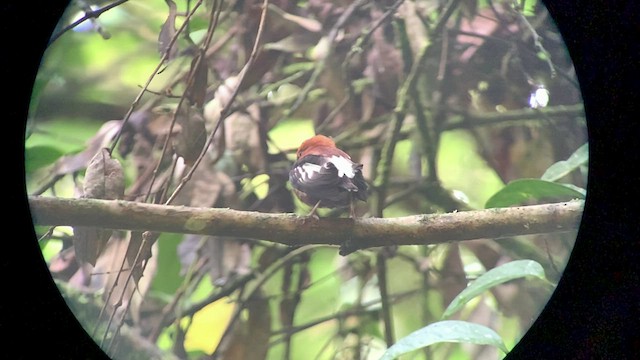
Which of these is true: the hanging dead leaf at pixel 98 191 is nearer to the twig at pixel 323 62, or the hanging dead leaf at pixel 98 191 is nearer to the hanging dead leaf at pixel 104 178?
the hanging dead leaf at pixel 104 178

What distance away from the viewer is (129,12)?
90 centimetres

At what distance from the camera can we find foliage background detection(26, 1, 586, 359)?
0.88 metres

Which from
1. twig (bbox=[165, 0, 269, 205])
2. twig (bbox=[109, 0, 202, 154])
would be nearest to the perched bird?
twig (bbox=[165, 0, 269, 205])

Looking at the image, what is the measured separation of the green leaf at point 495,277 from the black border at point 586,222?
0.27 feet

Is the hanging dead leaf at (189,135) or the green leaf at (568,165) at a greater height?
the hanging dead leaf at (189,135)

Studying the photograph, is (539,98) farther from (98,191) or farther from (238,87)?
(98,191)

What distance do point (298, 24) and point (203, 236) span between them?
1.00ft

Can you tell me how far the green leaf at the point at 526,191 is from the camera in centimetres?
87

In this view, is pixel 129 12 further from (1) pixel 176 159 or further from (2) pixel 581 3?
(2) pixel 581 3

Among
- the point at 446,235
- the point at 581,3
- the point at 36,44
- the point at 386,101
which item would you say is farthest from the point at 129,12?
the point at 581,3

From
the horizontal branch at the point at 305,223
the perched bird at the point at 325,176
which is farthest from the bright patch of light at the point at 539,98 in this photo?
the perched bird at the point at 325,176

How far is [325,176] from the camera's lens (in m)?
0.82

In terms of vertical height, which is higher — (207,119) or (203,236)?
(207,119)

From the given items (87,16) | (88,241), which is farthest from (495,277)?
(87,16)
